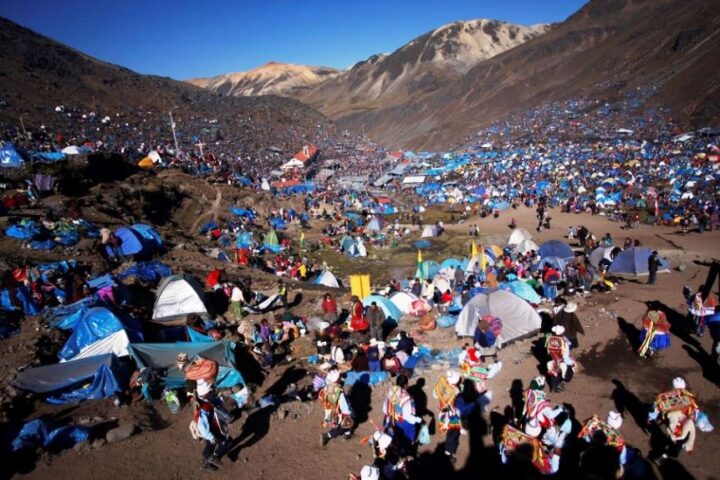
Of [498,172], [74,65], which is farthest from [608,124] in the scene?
[74,65]

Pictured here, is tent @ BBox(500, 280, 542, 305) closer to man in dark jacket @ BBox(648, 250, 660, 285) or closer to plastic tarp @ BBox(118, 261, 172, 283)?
man in dark jacket @ BBox(648, 250, 660, 285)

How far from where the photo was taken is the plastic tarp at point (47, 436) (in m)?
5.94

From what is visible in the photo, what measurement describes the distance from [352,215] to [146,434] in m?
24.8

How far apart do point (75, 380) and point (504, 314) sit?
9309 mm

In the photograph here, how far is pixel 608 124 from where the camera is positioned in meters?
49.2

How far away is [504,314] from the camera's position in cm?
980

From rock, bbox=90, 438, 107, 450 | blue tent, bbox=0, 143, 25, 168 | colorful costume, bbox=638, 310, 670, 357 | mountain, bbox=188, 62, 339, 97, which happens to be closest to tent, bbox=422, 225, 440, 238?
colorful costume, bbox=638, 310, 670, 357

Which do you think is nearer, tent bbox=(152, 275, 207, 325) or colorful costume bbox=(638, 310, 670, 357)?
colorful costume bbox=(638, 310, 670, 357)

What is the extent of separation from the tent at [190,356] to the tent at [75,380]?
1.80 ft

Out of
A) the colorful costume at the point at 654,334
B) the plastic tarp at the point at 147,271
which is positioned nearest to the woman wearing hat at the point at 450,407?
the colorful costume at the point at 654,334

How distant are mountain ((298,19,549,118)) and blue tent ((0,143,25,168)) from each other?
95426 mm

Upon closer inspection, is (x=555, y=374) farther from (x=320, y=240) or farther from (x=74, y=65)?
Result: (x=74, y=65)

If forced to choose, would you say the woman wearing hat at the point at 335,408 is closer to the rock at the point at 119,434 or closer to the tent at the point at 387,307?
the rock at the point at 119,434

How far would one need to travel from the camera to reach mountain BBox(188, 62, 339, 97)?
168 m
